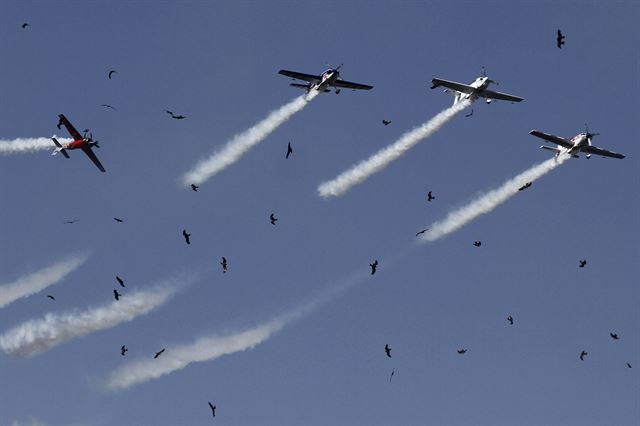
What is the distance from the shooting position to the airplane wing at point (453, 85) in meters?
123

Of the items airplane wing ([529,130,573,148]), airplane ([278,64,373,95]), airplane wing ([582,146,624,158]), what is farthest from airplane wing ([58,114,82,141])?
airplane wing ([582,146,624,158])

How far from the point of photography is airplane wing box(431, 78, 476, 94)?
122812mm

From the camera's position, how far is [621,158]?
134250mm

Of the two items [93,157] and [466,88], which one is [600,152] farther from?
[93,157]

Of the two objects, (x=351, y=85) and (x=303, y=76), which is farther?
(x=351, y=85)

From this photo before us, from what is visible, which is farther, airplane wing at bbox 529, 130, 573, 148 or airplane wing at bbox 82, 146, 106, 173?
airplane wing at bbox 529, 130, 573, 148

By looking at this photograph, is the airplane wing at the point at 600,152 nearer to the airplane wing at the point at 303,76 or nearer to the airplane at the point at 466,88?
the airplane at the point at 466,88

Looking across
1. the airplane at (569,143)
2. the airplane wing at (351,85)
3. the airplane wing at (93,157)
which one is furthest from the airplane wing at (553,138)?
the airplane wing at (93,157)

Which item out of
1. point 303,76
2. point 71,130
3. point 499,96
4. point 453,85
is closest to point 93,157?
point 71,130

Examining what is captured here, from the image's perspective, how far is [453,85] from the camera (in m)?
123

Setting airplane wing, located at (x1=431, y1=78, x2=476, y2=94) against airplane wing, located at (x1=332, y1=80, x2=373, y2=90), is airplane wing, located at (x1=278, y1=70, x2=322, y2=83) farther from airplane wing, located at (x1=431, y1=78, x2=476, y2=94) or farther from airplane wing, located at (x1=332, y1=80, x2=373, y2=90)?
airplane wing, located at (x1=431, y1=78, x2=476, y2=94)

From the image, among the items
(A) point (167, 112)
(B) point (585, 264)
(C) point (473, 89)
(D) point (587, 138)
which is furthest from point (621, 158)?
(A) point (167, 112)

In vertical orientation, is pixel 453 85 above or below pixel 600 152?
above

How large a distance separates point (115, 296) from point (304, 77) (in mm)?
37758
